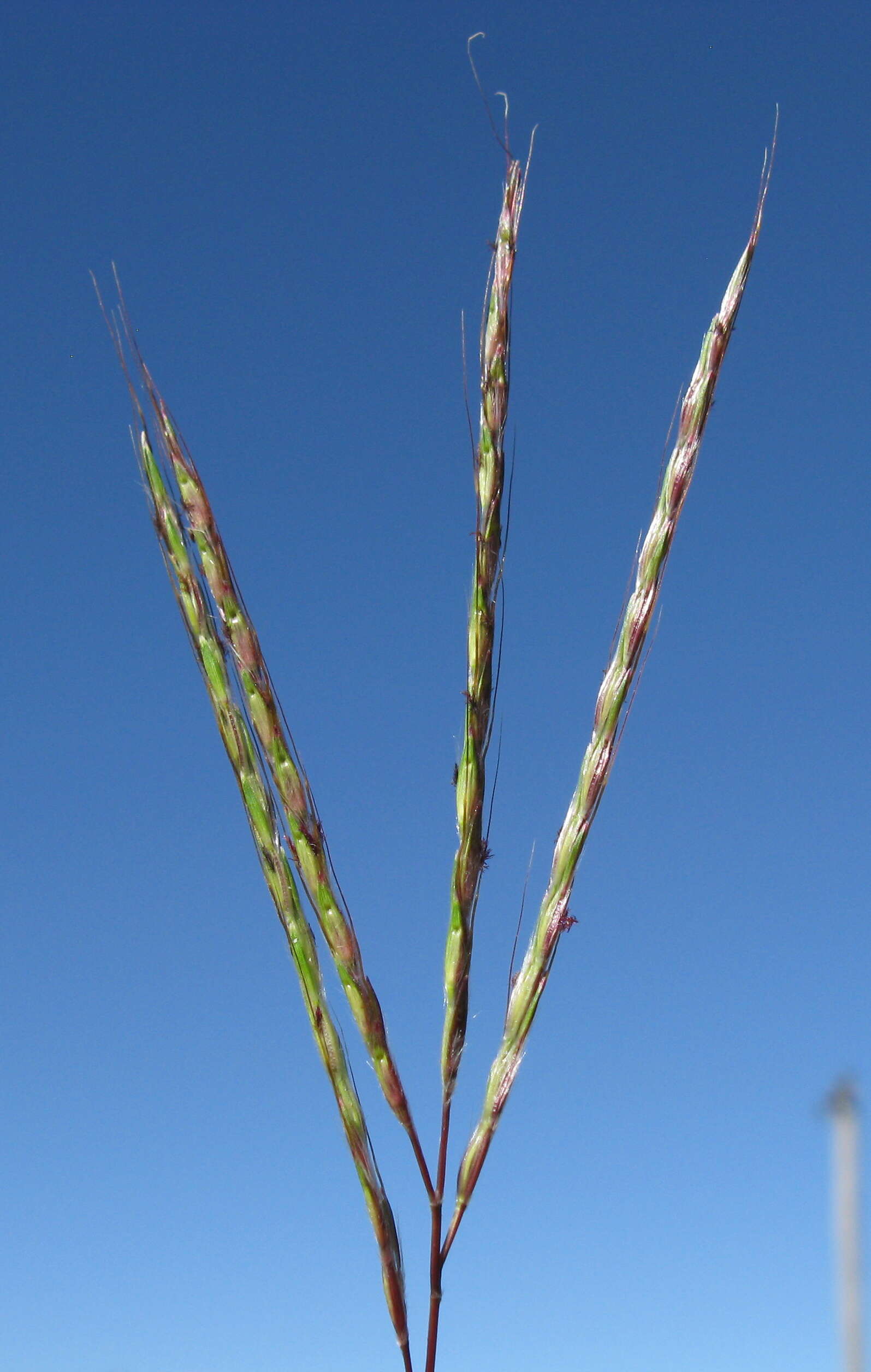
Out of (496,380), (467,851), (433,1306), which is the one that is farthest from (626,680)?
(433,1306)

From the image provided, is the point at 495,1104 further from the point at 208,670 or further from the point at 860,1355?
the point at 208,670

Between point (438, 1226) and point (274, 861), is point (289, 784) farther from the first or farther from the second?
point (438, 1226)

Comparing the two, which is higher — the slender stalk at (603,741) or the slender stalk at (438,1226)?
the slender stalk at (603,741)

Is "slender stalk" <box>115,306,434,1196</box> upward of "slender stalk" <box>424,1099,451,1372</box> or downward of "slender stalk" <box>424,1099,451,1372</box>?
upward
